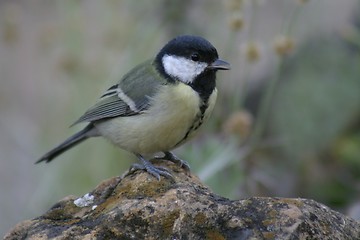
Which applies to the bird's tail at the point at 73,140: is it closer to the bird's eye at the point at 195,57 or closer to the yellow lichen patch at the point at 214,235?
the bird's eye at the point at 195,57

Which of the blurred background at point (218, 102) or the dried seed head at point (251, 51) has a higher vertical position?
→ the dried seed head at point (251, 51)

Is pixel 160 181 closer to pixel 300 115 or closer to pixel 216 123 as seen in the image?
→ pixel 216 123

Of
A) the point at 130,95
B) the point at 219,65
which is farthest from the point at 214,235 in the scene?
the point at 130,95

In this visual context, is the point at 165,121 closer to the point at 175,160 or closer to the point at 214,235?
the point at 175,160

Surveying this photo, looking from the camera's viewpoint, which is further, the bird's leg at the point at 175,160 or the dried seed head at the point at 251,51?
the dried seed head at the point at 251,51

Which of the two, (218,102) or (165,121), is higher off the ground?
(165,121)

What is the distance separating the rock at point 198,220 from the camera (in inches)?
107

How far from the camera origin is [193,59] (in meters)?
3.98

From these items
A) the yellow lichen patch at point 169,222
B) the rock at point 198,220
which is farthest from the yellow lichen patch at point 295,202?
the yellow lichen patch at point 169,222

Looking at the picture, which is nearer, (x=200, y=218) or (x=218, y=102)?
(x=200, y=218)

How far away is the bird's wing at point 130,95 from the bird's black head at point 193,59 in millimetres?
134

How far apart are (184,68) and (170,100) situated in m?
0.19

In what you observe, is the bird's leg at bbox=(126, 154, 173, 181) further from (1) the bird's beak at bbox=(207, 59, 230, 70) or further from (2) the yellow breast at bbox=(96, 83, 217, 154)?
(1) the bird's beak at bbox=(207, 59, 230, 70)

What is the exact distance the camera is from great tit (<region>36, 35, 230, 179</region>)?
12.8 ft
